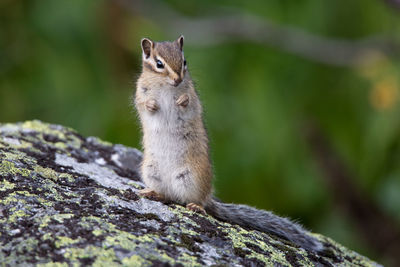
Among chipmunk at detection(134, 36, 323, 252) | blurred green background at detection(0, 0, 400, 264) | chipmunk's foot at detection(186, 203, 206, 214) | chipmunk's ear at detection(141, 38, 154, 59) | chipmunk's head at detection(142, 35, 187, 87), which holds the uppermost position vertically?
blurred green background at detection(0, 0, 400, 264)

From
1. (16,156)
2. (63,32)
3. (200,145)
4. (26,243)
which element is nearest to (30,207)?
(26,243)

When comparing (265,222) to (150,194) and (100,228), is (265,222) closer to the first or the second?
(150,194)

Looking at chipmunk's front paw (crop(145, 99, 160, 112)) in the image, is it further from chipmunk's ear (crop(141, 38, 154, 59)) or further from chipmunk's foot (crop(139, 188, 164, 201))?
chipmunk's foot (crop(139, 188, 164, 201))

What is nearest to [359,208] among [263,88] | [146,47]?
[263,88]

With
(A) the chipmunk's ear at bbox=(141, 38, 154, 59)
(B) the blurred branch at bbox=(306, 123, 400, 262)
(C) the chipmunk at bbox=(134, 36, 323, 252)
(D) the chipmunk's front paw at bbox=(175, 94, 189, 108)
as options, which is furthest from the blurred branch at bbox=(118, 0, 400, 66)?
(D) the chipmunk's front paw at bbox=(175, 94, 189, 108)

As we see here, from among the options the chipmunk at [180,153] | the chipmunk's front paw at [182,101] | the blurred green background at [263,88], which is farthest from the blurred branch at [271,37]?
the chipmunk's front paw at [182,101]

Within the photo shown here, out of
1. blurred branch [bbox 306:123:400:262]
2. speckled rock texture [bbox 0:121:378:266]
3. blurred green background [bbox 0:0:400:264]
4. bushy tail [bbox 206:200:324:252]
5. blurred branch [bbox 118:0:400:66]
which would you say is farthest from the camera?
blurred branch [bbox 118:0:400:66]

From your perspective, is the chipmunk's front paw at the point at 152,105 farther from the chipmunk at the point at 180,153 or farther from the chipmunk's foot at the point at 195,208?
the chipmunk's foot at the point at 195,208

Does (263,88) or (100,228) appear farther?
(263,88)
